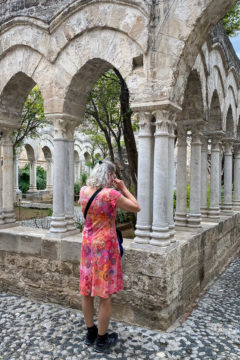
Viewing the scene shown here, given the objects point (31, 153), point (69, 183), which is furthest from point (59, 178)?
point (31, 153)

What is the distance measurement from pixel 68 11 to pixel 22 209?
1121 cm

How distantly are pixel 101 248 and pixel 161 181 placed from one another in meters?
1.14

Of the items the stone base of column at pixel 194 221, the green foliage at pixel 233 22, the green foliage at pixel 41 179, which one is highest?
the green foliage at pixel 233 22

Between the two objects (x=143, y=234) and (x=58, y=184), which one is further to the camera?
(x=58, y=184)

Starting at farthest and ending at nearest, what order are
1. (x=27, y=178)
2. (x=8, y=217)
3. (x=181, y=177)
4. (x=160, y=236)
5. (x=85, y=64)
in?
(x=27, y=178), (x=181, y=177), (x=8, y=217), (x=85, y=64), (x=160, y=236)

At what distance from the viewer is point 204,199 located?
21.4 feet

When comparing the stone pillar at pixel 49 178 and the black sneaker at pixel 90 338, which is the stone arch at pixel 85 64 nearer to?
the black sneaker at pixel 90 338

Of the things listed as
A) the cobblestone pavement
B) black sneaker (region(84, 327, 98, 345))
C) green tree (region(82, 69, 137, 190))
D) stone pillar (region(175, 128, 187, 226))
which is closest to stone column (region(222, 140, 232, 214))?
green tree (region(82, 69, 137, 190))

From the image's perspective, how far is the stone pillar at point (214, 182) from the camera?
6297 mm

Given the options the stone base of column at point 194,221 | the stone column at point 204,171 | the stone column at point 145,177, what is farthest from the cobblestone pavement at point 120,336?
the stone column at point 204,171

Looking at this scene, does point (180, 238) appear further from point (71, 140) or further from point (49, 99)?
point (49, 99)

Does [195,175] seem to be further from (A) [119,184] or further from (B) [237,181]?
(B) [237,181]

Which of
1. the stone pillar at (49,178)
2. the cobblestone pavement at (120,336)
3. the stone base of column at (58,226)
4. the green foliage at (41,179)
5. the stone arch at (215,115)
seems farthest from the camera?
the green foliage at (41,179)

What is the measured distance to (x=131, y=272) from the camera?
3.79 m
